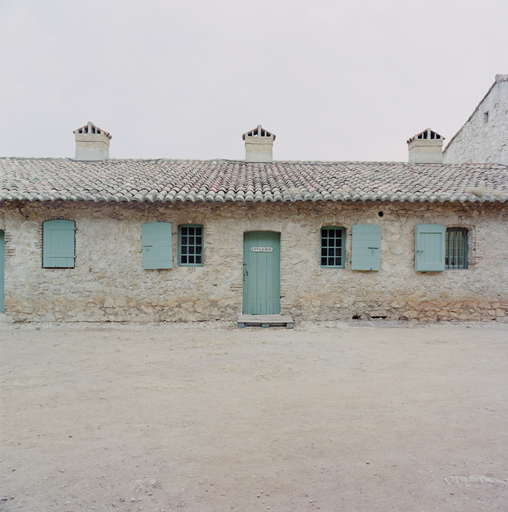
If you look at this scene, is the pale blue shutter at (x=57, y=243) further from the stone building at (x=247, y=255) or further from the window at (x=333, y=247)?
the window at (x=333, y=247)

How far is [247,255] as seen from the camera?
1022 cm

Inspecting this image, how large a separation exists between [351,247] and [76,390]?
7310mm

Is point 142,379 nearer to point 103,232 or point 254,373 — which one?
point 254,373

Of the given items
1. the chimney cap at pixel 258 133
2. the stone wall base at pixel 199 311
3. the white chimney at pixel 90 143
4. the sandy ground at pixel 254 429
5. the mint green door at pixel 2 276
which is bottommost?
the sandy ground at pixel 254 429

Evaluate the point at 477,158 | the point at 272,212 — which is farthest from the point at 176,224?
the point at 477,158

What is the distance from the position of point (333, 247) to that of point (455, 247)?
3.39 m

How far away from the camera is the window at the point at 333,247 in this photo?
10.2m

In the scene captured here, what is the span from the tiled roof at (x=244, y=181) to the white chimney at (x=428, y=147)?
97 cm

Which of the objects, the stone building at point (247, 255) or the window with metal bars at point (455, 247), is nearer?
the stone building at point (247, 255)

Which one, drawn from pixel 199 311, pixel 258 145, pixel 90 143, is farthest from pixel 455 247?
pixel 90 143

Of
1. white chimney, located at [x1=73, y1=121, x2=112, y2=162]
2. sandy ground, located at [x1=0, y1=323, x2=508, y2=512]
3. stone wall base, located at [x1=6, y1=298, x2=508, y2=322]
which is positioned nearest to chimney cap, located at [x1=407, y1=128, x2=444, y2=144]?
stone wall base, located at [x1=6, y1=298, x2=508, y2=322]

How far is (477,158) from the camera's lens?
1484 centimetres

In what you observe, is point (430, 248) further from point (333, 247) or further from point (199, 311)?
point (199, 311)

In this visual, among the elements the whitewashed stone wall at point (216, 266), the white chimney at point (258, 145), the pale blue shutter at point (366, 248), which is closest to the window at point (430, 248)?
the whitewashed stone wall at point (216, 266)
